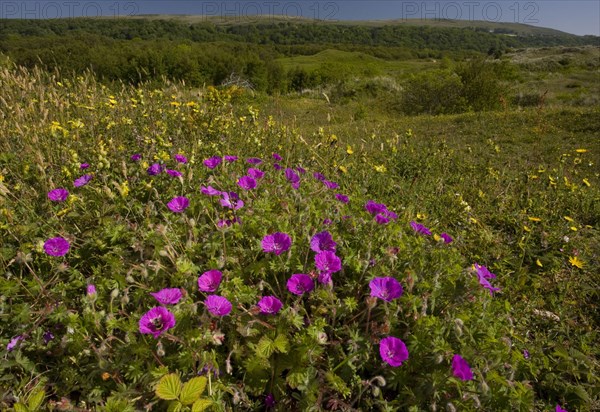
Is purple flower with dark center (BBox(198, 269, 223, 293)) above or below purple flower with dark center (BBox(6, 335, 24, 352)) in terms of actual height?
above

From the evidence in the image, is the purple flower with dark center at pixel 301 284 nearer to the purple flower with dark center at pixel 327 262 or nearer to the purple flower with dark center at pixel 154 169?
the purple flower with dark center at pixel 327 262

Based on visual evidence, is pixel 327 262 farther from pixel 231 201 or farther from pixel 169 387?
pixel 169 387

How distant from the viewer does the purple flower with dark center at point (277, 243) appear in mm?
1762

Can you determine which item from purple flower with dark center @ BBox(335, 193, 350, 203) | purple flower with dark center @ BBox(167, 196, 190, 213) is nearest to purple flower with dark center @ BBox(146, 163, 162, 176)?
purple flower with dark center @ BBox(167, 196, 190, 213)

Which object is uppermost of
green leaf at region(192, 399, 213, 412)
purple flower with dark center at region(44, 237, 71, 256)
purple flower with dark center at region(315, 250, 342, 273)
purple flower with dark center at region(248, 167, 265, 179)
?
purple flower with dark center at region(248, 167, 265, 179)

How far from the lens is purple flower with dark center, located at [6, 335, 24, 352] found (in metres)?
1.50

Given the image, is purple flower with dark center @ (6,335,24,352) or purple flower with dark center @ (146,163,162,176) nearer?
purple flower with dark center @ (6,335,24,352)

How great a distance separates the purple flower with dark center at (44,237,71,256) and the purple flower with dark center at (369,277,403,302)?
1459 mm

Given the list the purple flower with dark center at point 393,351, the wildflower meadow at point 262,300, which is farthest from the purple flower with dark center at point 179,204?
the purple flower with dark center at point 393,351

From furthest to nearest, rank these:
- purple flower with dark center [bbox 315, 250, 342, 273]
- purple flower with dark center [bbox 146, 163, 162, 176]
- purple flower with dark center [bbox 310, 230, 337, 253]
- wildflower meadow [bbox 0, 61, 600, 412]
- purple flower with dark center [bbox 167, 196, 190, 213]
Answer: purple flower with dark center [bbox 146, 163, 162, 176]
purple flower with dark center [bbox 167, 196, 190, 213]
purple flower with dark center [bbox 310, 230, 337, 253]
purple flower with dark center [bbox 315, 250, 342, 273]
wildflower meadow [bbox 0, 61, 600, 412]

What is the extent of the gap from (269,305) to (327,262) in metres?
0.34

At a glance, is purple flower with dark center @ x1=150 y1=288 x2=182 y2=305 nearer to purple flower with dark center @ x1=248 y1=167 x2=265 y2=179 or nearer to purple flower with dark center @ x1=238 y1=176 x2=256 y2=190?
purple flower with dark center @ x1=238 y1=176 x2=256 y2=190

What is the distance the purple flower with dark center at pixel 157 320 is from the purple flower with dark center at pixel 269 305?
1.17 ft

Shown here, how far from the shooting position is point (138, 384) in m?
1.46
